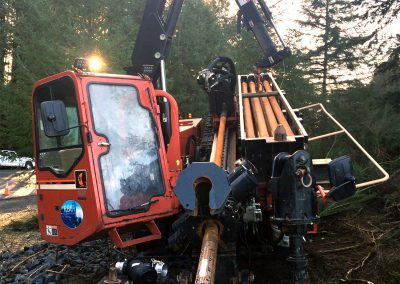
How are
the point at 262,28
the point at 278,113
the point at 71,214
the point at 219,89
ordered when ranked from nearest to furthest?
1. the point at 71,214
2. the point at 278,113
3. the point at 219,89
4. the point at 262,28

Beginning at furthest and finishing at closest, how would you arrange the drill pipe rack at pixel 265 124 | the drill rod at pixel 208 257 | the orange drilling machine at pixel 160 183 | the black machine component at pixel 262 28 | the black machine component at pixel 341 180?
the black machine component at pixel 262 28 < the drill pipe rack at pixel 265 124 < the orange drilling machine at pixel 160 183 < the black machine component at pixel 341 180 < the drill rod at pixel 208 257

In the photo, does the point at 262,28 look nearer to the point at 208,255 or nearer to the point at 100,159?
the point at 100,159

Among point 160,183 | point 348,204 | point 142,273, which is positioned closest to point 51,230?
point 160,183

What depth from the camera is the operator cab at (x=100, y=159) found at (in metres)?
4.23

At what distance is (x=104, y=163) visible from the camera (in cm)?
433

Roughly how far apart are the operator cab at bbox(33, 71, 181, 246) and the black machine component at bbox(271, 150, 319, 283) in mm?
1763

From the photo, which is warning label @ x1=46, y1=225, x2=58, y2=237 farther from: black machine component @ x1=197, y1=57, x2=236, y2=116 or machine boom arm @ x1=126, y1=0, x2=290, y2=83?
black machine component @ x1=197, y1=57, x2=236, y2=116

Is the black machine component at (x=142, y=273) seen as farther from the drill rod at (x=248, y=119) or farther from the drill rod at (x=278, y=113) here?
the drill rod at (x=278, y=113)

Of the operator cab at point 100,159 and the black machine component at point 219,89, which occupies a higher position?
the black machine component at point 219,89

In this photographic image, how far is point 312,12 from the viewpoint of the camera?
778 inches

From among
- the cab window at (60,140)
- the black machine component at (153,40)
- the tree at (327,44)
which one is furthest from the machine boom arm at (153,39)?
the tree at (327,44)

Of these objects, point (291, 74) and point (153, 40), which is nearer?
point (153, 40)

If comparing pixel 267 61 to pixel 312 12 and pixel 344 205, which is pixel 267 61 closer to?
pixel 344 205

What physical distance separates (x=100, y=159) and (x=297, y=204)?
6.79ft
